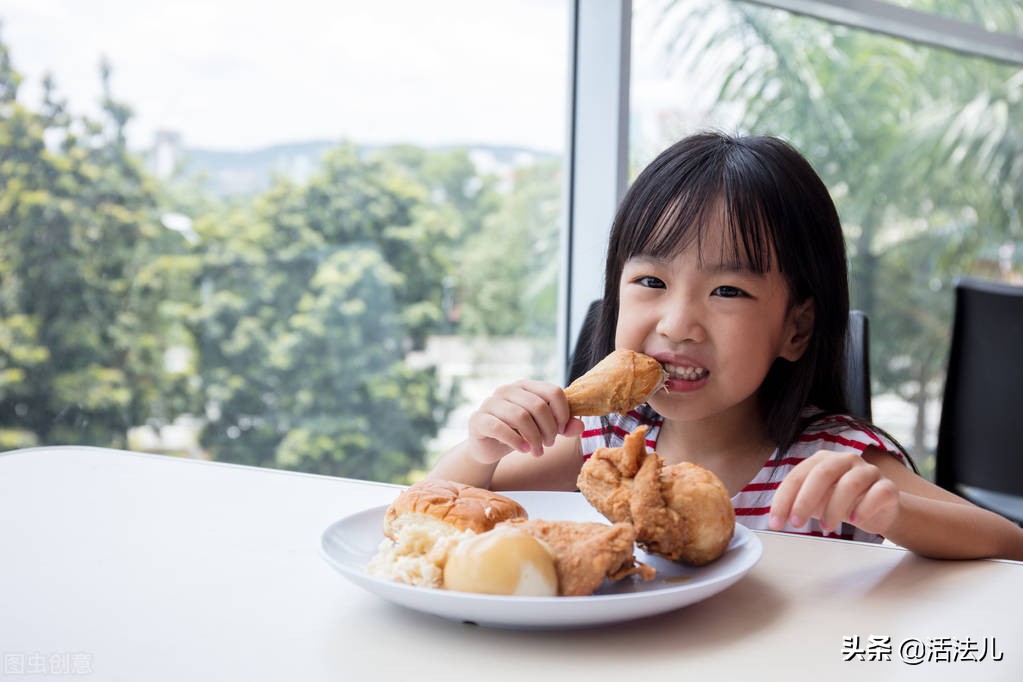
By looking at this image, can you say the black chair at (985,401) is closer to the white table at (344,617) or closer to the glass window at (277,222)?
the glass window at (277,222)

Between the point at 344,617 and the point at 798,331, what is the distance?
0.87 metres

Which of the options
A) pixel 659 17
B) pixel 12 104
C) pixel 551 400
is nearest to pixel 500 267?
pixel 659 17

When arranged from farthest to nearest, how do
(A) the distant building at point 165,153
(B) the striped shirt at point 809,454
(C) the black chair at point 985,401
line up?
(A) the distant building at point 165,153, (C) the black chair at point 985,401, (B) the striped shirt at point 809,454

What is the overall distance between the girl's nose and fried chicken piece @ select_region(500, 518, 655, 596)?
0.50 metres

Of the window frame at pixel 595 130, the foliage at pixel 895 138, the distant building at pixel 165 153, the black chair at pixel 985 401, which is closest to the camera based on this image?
the black chair at pixel 985 401

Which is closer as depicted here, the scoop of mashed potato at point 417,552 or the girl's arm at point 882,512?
the scoop of mashed potato at point 417,552

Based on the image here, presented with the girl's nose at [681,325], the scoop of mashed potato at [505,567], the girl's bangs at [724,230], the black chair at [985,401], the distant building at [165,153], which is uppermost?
the distant building at [165,153]

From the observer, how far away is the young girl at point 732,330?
117 cm

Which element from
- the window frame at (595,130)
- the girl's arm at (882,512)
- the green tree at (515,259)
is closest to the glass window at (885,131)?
the window frame at (595,130)

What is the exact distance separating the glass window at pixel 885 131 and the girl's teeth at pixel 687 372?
1.38 meters

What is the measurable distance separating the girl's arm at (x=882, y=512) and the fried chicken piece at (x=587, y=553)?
155 mm

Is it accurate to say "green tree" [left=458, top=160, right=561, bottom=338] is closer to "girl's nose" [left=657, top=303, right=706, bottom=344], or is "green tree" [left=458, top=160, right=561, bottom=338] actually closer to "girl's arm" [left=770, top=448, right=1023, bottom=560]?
"girl's nose" [left=657, top=303, right=706, bottom=344]

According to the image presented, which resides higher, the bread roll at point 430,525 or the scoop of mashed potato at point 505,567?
the scoop of mashed potato at point 505,567

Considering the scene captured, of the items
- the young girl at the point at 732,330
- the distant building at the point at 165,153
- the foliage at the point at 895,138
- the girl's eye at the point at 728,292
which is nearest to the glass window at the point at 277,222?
the distant building at the point at 165,153
